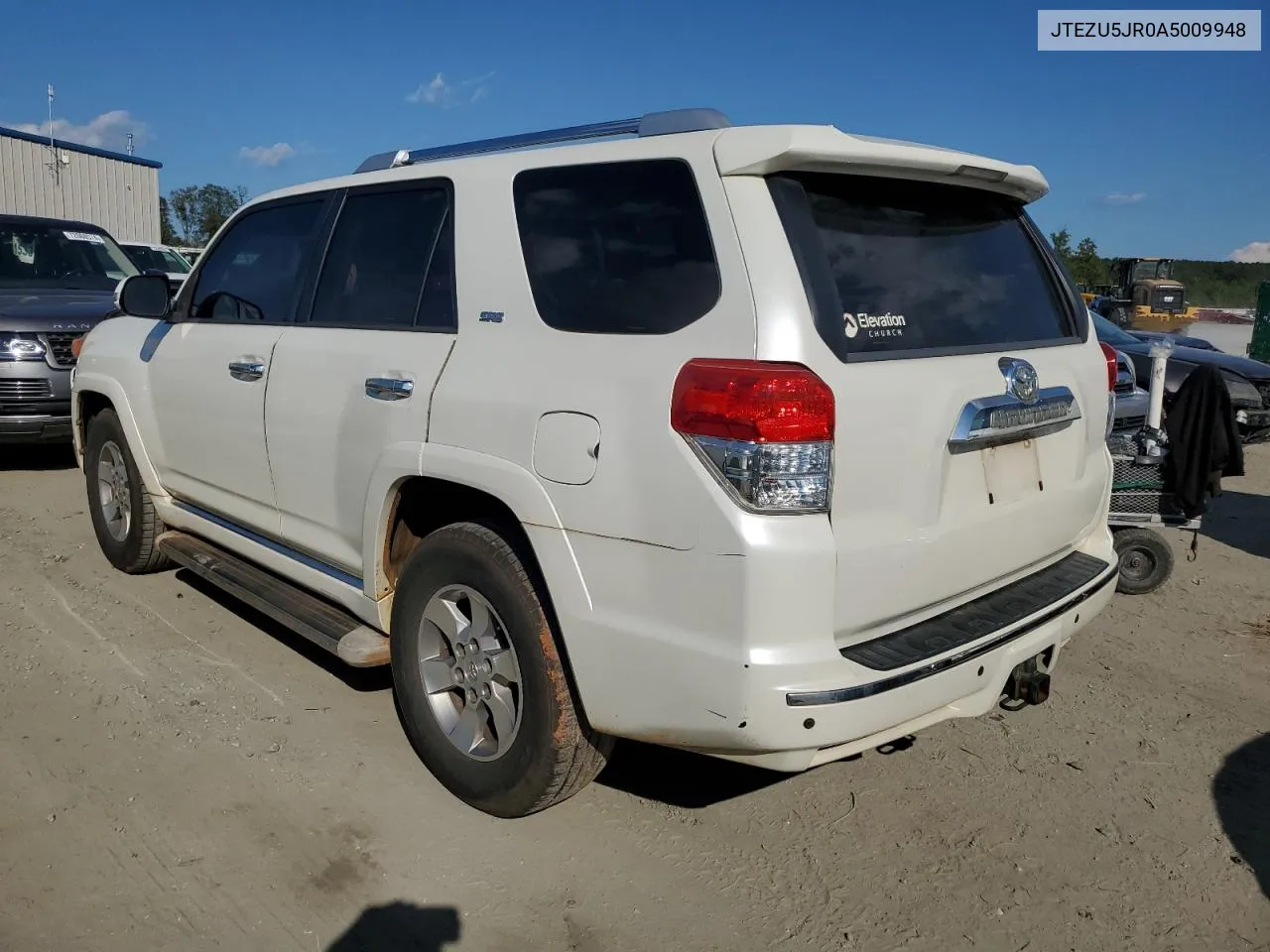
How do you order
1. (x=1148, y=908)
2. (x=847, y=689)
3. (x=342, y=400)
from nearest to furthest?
(x=847, y=689) → (x=1148, y=908) → (x=342, y=400)

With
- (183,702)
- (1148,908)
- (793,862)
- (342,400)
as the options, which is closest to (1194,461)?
(1148,908)

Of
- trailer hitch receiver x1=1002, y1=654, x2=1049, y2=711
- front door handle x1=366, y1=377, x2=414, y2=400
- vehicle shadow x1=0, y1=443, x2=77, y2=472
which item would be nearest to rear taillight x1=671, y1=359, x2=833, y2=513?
trailer hitch receiver x1=1002, y1=654, x2=1049, y2=711

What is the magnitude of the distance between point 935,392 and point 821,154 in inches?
26.7

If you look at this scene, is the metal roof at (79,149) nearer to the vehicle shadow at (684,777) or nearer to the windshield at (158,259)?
the windshield at (158,259)

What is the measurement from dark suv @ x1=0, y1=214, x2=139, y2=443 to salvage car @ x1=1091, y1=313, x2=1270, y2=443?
903 cm

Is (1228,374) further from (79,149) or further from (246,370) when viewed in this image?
(79,149)

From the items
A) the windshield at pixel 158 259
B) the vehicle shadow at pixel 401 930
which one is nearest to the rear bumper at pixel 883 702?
the vehicle shadow at pixel 401 930

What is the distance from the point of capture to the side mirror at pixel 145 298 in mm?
4727

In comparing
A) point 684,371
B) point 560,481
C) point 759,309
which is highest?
point 759,309

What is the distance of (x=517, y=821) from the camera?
3193mm

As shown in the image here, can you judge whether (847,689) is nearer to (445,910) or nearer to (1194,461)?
(445,910)

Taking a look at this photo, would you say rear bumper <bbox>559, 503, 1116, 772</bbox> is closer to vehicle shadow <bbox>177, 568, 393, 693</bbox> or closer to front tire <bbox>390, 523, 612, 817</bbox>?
front tire <bbox>390, 523, 612, 817</bbox>

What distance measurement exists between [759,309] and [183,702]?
9.43 ft

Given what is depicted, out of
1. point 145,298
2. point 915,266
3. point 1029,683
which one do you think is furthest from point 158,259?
point 1029,683
